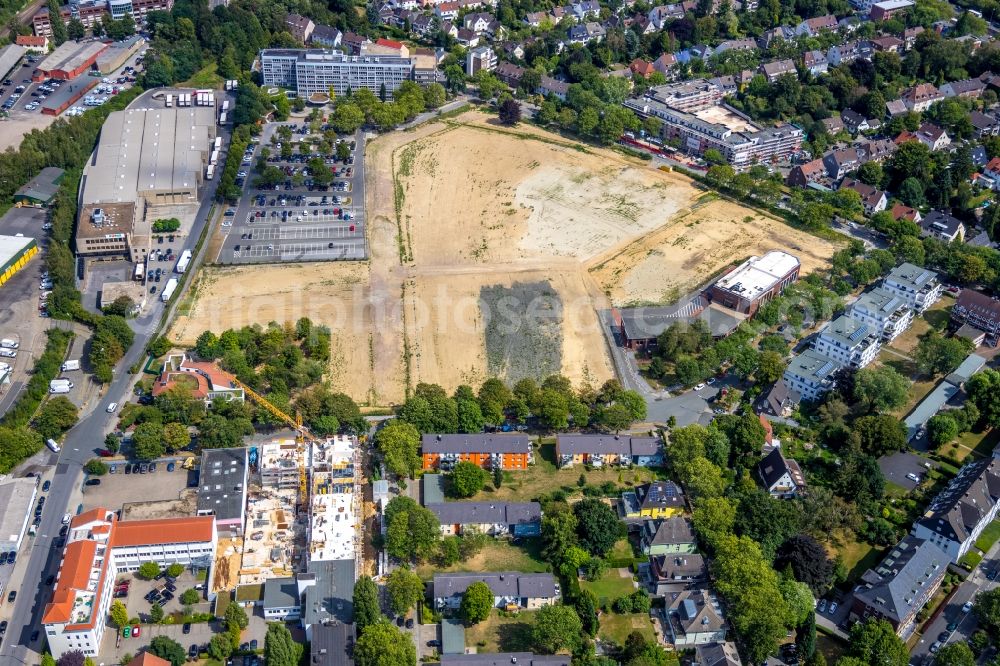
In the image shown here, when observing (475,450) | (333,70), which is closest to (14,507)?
(475,450)

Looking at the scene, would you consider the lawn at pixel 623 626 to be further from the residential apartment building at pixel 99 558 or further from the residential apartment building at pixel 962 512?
the residential apartment building at pixel 99 558

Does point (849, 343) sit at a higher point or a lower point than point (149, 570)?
higher

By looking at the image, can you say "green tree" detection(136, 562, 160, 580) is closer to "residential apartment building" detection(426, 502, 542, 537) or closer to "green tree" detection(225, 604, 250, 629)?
"green tree" detection(225, 604, 250, 629)

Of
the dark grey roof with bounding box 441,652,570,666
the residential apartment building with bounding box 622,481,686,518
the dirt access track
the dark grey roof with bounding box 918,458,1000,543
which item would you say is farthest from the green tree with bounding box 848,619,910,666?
the dirt access track

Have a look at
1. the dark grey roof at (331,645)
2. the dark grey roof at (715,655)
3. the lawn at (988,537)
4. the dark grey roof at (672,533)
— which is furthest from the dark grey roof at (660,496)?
the dark grey roof at (331,645)

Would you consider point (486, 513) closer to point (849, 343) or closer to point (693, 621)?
point (693, 621)

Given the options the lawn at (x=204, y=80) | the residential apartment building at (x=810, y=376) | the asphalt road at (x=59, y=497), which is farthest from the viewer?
the lawn at (x=204, y=80)
